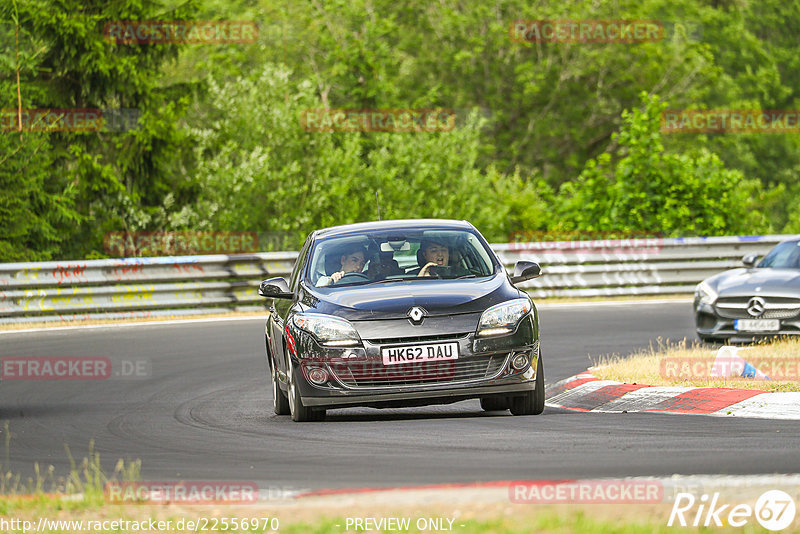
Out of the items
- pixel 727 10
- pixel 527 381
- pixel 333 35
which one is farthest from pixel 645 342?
pixel 727 10

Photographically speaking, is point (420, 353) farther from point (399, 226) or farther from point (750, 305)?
point (750, 305)

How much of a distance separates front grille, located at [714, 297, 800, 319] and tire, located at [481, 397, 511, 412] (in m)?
5.11

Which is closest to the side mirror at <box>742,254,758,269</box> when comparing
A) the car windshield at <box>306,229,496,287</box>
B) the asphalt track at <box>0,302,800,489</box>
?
the asphalt track at <box>0,302,800,489</box>

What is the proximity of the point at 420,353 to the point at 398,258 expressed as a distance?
136cm

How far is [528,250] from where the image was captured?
2253 centimetres

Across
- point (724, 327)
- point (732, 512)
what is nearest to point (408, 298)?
point (732, 512)

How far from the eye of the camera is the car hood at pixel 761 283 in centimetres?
1427

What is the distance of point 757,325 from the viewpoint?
46.6 feet

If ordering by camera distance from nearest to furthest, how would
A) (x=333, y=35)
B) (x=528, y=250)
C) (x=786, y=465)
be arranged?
1. (x=786, y=465)
2. (x=528, y=250)
3. (x=333, y=35)

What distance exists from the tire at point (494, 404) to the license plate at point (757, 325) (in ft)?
16.6

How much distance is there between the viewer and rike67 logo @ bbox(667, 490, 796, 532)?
16.9 feet

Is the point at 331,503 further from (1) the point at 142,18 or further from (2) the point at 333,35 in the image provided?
(2) the point at 333,35

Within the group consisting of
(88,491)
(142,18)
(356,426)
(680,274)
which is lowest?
(680,274)

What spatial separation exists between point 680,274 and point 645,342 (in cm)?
798
